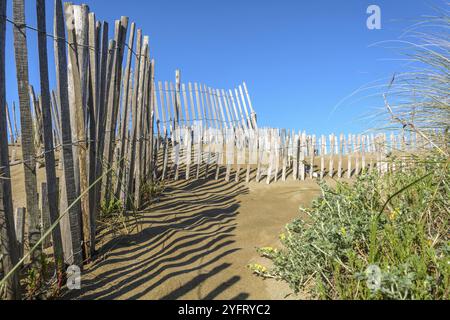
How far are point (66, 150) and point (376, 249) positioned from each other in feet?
7.14

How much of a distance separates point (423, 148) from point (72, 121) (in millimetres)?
2870

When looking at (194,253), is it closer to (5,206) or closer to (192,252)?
(192,252)

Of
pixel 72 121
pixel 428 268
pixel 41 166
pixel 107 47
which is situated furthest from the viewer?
pixel 41 166

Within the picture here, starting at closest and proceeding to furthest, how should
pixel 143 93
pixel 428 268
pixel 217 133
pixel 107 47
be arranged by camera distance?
1. pixel 428 268
2. pixel 107 47
3. pixel 143 93
4. pixel 217 133

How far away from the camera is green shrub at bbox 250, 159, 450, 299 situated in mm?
1898

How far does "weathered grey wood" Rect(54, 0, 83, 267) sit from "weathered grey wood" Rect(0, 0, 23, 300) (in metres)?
0.54

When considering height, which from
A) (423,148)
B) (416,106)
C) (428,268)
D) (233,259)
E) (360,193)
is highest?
(416,106)

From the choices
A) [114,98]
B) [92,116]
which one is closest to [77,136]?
[92,116]

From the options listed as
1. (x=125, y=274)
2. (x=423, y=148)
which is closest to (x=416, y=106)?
(x=423, y=148)

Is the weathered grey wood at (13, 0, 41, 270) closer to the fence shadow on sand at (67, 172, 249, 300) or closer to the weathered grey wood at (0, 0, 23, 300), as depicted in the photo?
the weathered grey wood at (0, 0, 23, 300)

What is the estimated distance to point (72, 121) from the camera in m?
3.14

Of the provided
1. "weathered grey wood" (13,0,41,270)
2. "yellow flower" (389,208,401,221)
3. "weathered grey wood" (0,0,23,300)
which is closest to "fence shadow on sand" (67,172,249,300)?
"weathered grey wood" (0,0,23,300)

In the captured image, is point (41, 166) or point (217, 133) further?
point (217, 133)
